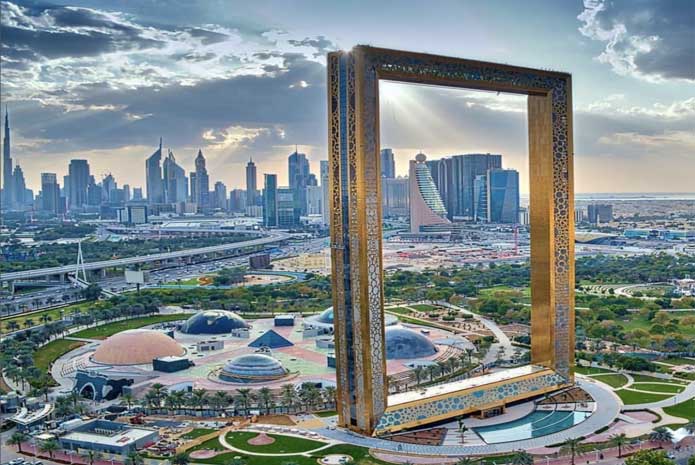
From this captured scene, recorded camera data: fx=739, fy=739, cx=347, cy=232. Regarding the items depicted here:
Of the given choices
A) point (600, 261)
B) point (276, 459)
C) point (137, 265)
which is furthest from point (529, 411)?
point (137, 265)

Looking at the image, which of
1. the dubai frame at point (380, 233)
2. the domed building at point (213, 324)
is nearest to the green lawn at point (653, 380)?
the dubai frame at point (380, 233)

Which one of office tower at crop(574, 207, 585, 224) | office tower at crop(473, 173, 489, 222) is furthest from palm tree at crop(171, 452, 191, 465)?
office tower at crop(574, 207, 585, 224)

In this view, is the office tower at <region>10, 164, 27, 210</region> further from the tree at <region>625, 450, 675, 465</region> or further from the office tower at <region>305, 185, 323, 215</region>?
the tree at <region>625, 450, 675, 465</region>

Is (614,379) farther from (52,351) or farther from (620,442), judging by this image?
(52,351)

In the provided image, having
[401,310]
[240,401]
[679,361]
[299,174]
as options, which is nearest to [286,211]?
[299,174]

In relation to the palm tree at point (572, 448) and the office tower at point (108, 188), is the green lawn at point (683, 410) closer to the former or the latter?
the palm tree at point (572, 448)

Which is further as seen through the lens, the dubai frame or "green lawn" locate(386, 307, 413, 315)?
"green lawn" locate(386, 307, 413, 315)
